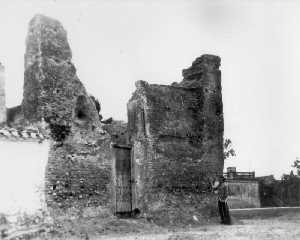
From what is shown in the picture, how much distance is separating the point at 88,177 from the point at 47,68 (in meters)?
3.81

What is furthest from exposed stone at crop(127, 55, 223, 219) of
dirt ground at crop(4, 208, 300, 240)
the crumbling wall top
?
dirt ground at crop(4, 208, 300, 240)

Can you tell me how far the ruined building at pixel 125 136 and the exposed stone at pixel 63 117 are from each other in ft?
0.10

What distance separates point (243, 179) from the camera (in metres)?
38.1

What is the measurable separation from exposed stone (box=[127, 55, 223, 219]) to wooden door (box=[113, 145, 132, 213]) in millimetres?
585

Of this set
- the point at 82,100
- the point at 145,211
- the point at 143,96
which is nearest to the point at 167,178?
the point at 145,211

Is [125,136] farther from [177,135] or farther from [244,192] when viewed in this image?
[244,192]

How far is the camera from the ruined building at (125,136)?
1548 centimetres

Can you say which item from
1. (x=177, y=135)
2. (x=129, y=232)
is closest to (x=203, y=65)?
(x=177, y=135)

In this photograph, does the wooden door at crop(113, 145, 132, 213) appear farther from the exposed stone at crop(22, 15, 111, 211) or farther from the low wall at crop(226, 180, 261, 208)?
the low wall at crop(226, 180, 261, 208)

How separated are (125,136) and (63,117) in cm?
545

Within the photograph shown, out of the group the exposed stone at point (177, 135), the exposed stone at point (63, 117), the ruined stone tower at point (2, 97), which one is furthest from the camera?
the ruined stone tower at point (2, 97)

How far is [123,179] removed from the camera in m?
19.7

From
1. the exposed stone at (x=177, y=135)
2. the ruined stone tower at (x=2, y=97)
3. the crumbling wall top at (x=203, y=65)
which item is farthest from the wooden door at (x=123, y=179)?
the ruined stone tower at (x=2, y=97)

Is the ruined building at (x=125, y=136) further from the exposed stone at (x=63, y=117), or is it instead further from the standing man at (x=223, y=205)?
the standing man at (x=223, y=205)
